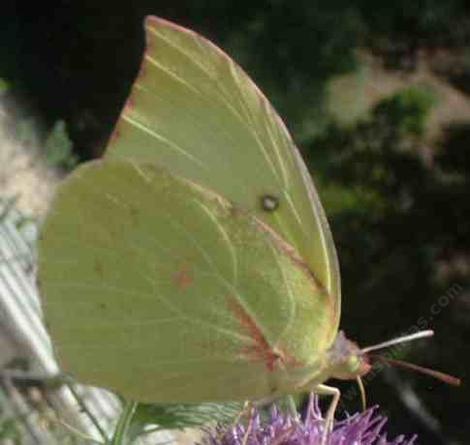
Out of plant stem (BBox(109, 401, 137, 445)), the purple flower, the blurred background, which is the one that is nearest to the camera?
plant stem (BBox(109, 401, 137, 445))

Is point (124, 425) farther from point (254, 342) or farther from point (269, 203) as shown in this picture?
point (269, 203)

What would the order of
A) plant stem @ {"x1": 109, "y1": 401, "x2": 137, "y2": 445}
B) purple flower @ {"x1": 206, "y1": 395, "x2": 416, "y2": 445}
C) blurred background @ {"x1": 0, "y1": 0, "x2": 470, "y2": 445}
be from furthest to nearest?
blurred background @ {"x1": 0, "y1": 0, "x2": 470, "y2": 445}
purple flower @ {"x1": 206, "y1": 395, "x2": 416, "y2": 445}
plant stem @ {"x1": 109, "y1": 401, "x2": 137, "y2": 445}

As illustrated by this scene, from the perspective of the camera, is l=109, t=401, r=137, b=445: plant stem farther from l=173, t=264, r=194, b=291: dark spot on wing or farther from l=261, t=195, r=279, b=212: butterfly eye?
l=261, t=195, r=279, b=212: butterfly eye

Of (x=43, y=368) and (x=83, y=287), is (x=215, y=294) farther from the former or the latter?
(x=43, y=368)

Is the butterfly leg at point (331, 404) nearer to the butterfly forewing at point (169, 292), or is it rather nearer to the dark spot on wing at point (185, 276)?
the butterfly forewing at point (169, 292)

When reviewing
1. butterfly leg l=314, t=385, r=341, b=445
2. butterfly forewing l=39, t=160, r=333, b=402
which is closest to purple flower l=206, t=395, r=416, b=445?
butterfly leg l=314, t=385, r=341, b=445

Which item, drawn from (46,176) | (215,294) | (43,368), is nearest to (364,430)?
(215,294)
